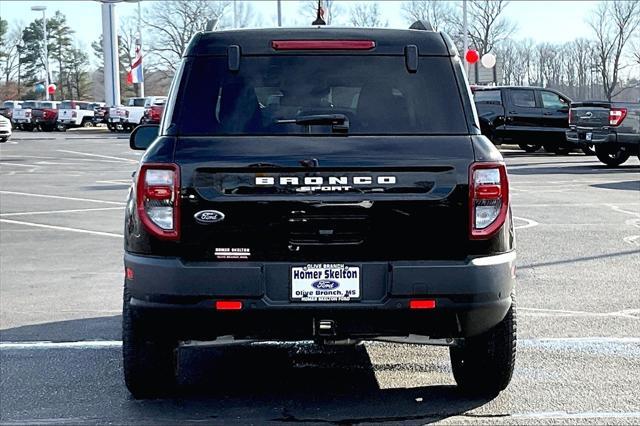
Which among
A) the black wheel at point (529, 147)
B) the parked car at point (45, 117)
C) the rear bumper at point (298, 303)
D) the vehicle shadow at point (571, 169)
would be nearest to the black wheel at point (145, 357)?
the rear bumper at point (298, 303)

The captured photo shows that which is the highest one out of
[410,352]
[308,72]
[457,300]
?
[308,72]

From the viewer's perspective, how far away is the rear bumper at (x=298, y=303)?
15.4ft

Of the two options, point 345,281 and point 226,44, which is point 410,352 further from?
point 226,44

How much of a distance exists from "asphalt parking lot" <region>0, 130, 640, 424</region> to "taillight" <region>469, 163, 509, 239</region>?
1009mm

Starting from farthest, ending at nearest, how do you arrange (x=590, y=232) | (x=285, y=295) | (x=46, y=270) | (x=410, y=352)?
(x=590, y=232) → (x=46, y=270) → (x=410, y=352) → (x=285, y=295)

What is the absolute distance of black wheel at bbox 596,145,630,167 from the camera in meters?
23.3

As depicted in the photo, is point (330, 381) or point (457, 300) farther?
point (330, 381)

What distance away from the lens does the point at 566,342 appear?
267 inches

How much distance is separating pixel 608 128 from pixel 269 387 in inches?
723

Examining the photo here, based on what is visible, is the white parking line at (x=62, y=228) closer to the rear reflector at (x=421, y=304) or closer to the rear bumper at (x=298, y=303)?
the rear bumper at (x=298, y=303)

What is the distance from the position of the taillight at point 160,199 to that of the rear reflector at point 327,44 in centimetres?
90

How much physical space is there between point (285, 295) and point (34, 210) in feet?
38.3

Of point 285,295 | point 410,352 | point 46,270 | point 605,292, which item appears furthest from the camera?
point 46,270

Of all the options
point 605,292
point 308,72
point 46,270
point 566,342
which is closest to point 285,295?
point 308,72
